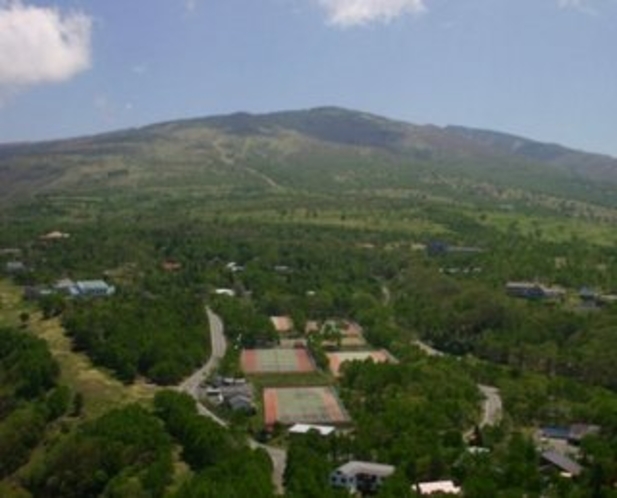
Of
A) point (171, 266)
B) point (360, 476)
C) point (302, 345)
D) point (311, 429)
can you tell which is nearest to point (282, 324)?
point (302, 345)

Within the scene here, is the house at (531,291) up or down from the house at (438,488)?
down

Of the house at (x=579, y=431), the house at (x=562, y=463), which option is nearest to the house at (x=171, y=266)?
the house at (x=579, y=431)

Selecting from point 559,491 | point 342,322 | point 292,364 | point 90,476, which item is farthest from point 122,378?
point 559,491

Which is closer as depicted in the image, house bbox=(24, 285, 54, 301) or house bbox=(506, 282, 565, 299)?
house bbox=(24, 285, 54, 301)

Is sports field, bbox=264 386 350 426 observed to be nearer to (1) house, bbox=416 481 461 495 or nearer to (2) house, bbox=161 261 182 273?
(1) house, bbox=416 481 461 495

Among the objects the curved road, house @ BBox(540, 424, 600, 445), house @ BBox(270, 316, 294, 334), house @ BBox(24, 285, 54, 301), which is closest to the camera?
the curved road

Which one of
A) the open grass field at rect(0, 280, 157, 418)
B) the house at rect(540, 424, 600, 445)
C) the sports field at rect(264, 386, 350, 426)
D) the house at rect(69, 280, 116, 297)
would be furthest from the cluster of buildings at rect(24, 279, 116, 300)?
the house at rect(540, 424, 600, 445)

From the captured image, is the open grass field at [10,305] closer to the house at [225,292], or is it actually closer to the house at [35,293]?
the house at [35,293]
